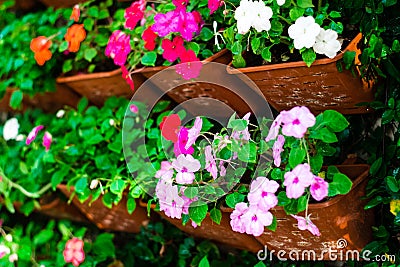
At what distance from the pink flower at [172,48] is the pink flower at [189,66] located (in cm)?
1

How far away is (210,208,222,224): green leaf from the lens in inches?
55.7

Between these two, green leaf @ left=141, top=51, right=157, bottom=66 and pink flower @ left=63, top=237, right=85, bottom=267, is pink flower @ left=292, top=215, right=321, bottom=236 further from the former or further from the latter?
pink flower @ left=63, top=237, right=85, bottom=267

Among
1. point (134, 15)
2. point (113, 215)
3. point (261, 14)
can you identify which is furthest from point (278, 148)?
point (113, 215)

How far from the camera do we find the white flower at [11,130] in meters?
2.00

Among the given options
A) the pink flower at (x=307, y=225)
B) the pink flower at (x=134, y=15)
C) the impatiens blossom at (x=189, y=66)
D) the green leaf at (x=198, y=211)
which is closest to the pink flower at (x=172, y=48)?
the impatiens blossom at (x=189, y=66)

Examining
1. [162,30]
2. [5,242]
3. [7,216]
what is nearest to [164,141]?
[162,30]

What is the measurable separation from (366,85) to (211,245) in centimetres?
67

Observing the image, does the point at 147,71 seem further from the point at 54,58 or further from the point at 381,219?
the point at 381,219

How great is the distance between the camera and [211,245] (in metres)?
1.83

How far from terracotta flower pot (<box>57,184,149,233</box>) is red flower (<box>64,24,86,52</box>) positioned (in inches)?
15.4

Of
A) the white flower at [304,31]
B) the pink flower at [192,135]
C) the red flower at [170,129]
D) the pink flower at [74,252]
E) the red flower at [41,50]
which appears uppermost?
the red flower at [41,50]

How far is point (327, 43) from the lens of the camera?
1307 millimetres

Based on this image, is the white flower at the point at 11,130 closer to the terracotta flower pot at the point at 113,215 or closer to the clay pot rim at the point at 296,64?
the terracotta flower pot at the point at 113,215

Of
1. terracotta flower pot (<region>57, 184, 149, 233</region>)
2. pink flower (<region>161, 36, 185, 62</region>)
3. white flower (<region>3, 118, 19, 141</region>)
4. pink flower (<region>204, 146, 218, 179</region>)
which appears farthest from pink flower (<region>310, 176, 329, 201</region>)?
white flower (<region>3, 118, 19, 141</region>)
